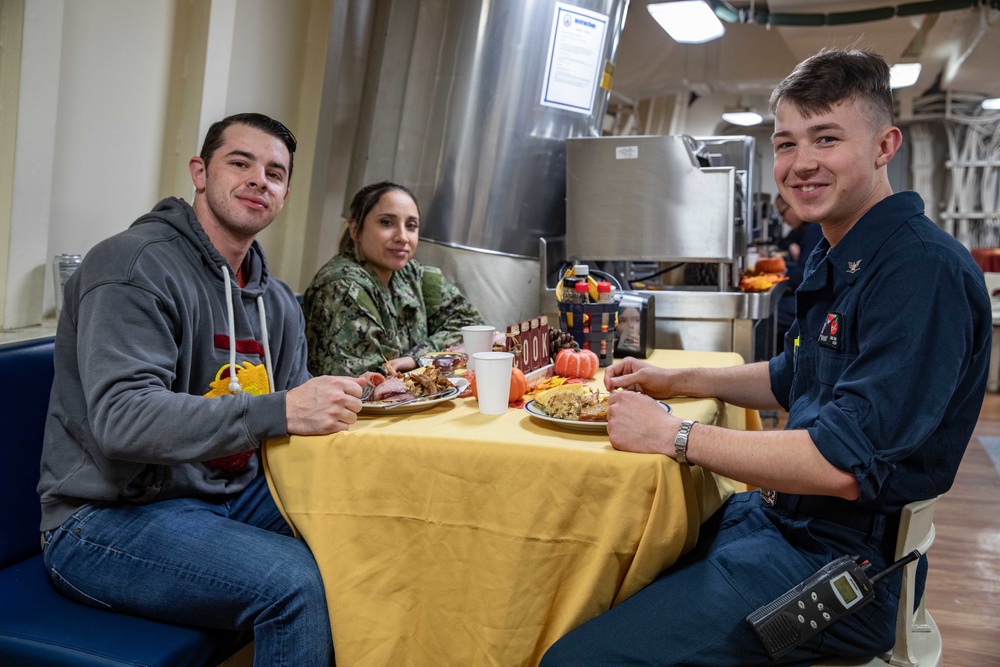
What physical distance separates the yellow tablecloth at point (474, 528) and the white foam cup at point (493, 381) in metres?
0.09

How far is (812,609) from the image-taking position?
4.16ft

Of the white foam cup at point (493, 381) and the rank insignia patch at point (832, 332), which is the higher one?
the rank insignia patch at point (832, 332)

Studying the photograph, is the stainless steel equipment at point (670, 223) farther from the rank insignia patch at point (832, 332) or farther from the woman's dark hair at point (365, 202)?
the rank insignia patch at point (832, 332)

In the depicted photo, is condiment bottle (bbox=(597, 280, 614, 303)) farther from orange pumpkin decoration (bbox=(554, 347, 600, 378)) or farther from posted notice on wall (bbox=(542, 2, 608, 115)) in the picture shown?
posted notice on wall (bbox=(542, 2, 608, 115))

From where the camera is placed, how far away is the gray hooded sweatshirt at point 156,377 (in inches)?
59.7

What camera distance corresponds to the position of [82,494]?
1.60m

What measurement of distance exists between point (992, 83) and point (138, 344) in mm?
9840

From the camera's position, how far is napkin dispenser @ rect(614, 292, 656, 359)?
244 centimetres

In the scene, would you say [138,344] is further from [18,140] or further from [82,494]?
[18,140]

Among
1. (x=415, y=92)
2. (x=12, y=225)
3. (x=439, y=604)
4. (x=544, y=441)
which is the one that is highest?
(x=415, y=92)

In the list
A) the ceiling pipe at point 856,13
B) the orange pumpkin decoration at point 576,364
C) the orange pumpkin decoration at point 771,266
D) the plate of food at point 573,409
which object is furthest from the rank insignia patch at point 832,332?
the ceiling pipe at point 856,13

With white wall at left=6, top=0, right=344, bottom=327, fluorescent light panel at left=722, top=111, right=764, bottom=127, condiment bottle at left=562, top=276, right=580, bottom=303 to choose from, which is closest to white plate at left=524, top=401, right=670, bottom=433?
condiment bottle at left=562, top=276, right=580, bottom=303

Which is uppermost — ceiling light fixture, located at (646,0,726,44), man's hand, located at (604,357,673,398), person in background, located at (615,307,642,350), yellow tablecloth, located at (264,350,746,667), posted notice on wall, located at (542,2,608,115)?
ceiling light fixture, located at (646,0,726,44)

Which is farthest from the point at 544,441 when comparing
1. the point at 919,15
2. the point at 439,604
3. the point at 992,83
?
the point at 992,83
